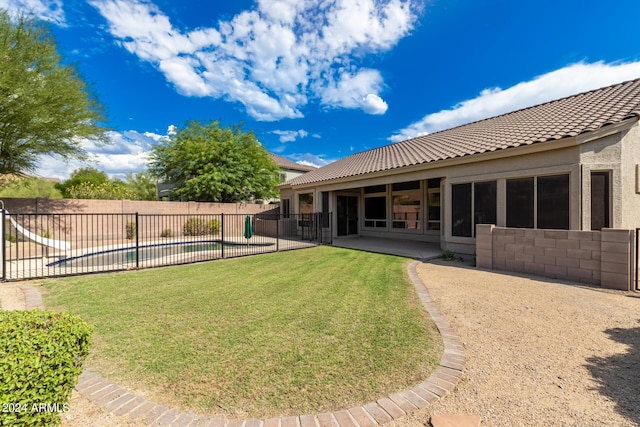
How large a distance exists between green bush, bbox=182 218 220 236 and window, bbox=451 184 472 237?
49.7ft

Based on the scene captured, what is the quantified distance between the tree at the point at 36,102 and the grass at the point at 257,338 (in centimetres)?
798

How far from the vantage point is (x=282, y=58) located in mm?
13922

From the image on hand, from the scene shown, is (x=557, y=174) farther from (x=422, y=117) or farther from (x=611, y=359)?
(x=422, y=117)

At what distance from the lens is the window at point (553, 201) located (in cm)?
738

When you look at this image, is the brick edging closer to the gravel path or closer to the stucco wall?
the gravel path

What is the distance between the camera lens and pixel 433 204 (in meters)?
13.3

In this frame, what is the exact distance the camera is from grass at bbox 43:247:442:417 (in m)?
2.62

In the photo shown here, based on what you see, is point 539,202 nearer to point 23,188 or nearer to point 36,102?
point 36,102

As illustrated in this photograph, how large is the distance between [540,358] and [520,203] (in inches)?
255

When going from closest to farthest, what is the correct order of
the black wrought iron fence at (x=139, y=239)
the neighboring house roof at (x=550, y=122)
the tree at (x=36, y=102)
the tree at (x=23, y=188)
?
the neighboring house roof at (x=550, y=122), the tree at (x=36, y=102), the black wrought iron fence at (x=139, y=239), the tree at (x=23, y=188)

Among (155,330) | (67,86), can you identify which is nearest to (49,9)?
(67,86)

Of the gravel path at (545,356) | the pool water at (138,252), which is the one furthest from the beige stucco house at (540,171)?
the pool water at (138,252)

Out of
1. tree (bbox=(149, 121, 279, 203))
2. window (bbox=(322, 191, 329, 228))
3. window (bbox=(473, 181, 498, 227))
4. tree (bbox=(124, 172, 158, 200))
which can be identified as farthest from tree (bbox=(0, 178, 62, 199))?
window (bbox=(473, 181, 498, 227))

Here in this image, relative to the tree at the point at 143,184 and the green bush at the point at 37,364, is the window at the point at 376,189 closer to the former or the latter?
the green bush at the point at 37,364
